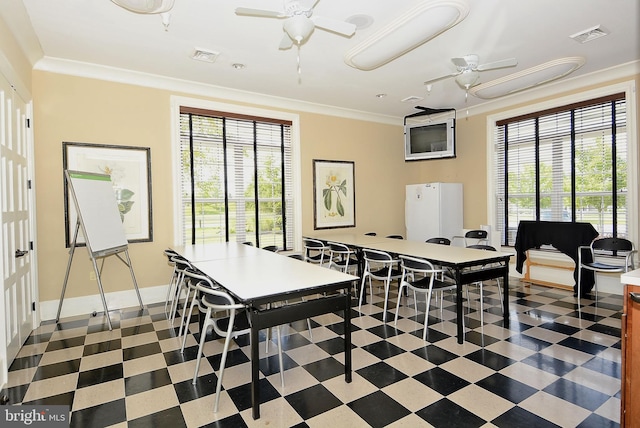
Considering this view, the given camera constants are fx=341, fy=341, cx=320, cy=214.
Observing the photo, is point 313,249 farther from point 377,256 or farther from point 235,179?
point 377,256

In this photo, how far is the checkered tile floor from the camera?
7.23 feet

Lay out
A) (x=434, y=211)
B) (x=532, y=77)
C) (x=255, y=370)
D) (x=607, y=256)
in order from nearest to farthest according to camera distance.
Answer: (x=255, y=370), (x=532, y=77), (x=607, y=256), (x=434, y=211)

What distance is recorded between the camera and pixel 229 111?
209 inches

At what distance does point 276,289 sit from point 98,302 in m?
3.33

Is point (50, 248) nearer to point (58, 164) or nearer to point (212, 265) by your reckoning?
point (58, 164)

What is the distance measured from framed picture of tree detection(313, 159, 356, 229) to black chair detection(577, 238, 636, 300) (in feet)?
11.9

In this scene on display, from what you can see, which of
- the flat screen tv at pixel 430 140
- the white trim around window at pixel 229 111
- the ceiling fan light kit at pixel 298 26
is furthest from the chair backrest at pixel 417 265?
the flat screen tv at pixel 430 140

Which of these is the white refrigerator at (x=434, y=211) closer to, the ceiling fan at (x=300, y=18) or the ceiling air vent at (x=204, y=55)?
the ceiling fan at (x=300, y=18)

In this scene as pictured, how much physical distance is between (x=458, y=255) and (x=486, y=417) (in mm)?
1808

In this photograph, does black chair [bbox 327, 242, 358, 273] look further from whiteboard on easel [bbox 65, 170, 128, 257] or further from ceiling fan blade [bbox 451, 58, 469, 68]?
whiteboard on easel [bbox 65, 170, 128, 257]

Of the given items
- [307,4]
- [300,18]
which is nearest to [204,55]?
[300,18]

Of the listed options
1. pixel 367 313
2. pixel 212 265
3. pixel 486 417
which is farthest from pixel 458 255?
pixel 212 265

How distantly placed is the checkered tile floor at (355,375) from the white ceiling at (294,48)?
311 cm

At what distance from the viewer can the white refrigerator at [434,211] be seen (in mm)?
6297
